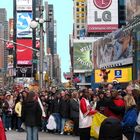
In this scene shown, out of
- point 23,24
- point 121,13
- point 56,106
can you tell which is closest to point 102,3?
point 121,13

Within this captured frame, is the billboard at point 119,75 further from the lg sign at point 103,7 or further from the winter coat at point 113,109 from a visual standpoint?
the lg sign at point 103,7

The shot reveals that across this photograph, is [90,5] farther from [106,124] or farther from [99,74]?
[106,124]

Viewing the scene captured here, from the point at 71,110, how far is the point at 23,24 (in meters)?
122

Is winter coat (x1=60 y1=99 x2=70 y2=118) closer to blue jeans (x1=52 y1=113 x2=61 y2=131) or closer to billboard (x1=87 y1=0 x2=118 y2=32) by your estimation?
blue jeans (x1=52 y1=113 x2=61 y2=131)

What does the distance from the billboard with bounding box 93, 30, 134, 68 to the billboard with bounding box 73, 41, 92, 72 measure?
2264cm

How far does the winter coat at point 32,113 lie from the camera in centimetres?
1380

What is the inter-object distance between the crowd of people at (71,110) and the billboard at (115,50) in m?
30.6

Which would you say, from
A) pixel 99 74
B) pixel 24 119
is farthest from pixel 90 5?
pixel 24 119

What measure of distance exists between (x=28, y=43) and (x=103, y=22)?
1937 cm

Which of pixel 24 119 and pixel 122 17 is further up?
pixel 122 17

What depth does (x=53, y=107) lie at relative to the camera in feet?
70.7

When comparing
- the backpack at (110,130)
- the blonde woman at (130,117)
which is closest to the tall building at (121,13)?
the blonde woman at (130,117)

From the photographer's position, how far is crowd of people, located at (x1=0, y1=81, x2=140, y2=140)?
10.2 m

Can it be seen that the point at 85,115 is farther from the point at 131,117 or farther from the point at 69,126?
the point at 69,126
